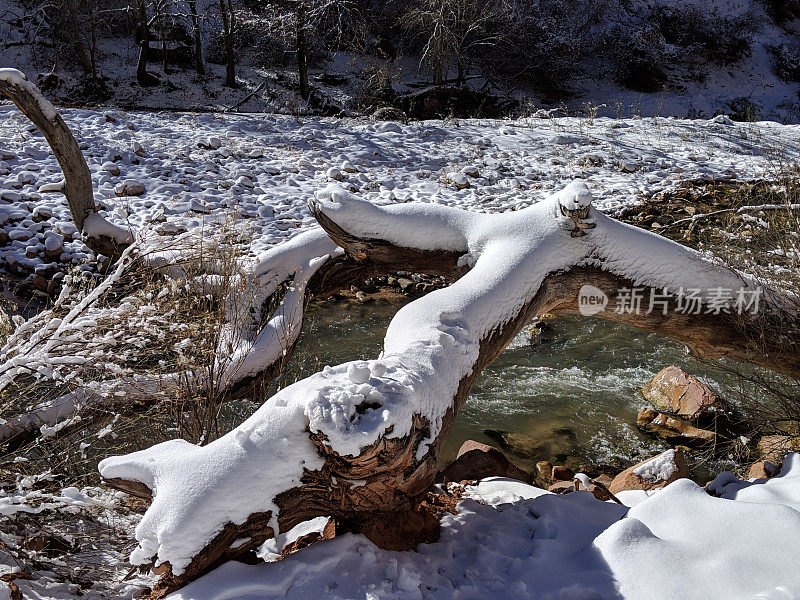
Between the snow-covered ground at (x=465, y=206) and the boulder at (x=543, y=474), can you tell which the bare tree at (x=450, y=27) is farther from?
the boulder at (x=543, y=474)

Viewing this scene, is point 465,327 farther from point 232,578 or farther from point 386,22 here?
point 386,22

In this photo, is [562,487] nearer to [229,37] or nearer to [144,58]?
[229,37]

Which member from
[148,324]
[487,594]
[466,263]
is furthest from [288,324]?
[487,594]

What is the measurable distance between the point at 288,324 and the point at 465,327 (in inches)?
51.1

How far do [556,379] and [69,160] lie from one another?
209 inches

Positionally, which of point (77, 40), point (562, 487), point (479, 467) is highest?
point (77, 40)

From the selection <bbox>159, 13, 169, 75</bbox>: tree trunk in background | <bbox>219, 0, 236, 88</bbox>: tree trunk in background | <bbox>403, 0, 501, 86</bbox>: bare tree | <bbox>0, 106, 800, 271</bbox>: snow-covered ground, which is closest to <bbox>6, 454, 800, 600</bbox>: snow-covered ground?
<bbox>0, 106, 800, 271</bbox>: snow-covered ground

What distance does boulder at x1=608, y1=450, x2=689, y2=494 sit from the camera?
3.85 m

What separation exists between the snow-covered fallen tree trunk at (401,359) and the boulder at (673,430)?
140 cm

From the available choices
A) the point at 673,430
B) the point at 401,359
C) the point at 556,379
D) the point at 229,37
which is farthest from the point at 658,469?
the point at 229,37

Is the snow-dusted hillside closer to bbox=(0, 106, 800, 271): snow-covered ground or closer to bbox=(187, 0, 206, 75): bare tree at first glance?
bbox=(187, 0, 206, 75): bare tree

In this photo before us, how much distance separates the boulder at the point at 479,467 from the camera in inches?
151

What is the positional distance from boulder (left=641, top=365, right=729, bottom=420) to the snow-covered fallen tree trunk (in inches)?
57.9

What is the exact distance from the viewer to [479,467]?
12.7 feet
